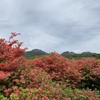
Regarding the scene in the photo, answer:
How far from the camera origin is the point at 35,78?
9.14m

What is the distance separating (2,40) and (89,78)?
4652mm

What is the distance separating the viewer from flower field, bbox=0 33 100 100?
845 centimetres

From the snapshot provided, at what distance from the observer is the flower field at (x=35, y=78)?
845 cm

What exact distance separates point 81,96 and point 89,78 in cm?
320

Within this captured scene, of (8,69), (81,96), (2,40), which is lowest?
(81,96)

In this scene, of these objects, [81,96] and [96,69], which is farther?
[96,69]

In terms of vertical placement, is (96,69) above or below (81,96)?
above

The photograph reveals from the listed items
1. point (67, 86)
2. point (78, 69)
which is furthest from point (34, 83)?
point (78, 69)

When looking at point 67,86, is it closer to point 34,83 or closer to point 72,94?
point 72,94

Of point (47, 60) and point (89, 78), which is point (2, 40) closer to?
point (47, 60)

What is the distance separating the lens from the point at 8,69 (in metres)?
9.40

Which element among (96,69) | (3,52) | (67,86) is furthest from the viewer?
(96,69)

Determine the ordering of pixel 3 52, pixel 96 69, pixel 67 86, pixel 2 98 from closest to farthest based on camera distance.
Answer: pixel 2 98
pixel 3 52
pixel 67 86
pixel 96 69

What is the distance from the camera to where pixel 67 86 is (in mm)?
11406
